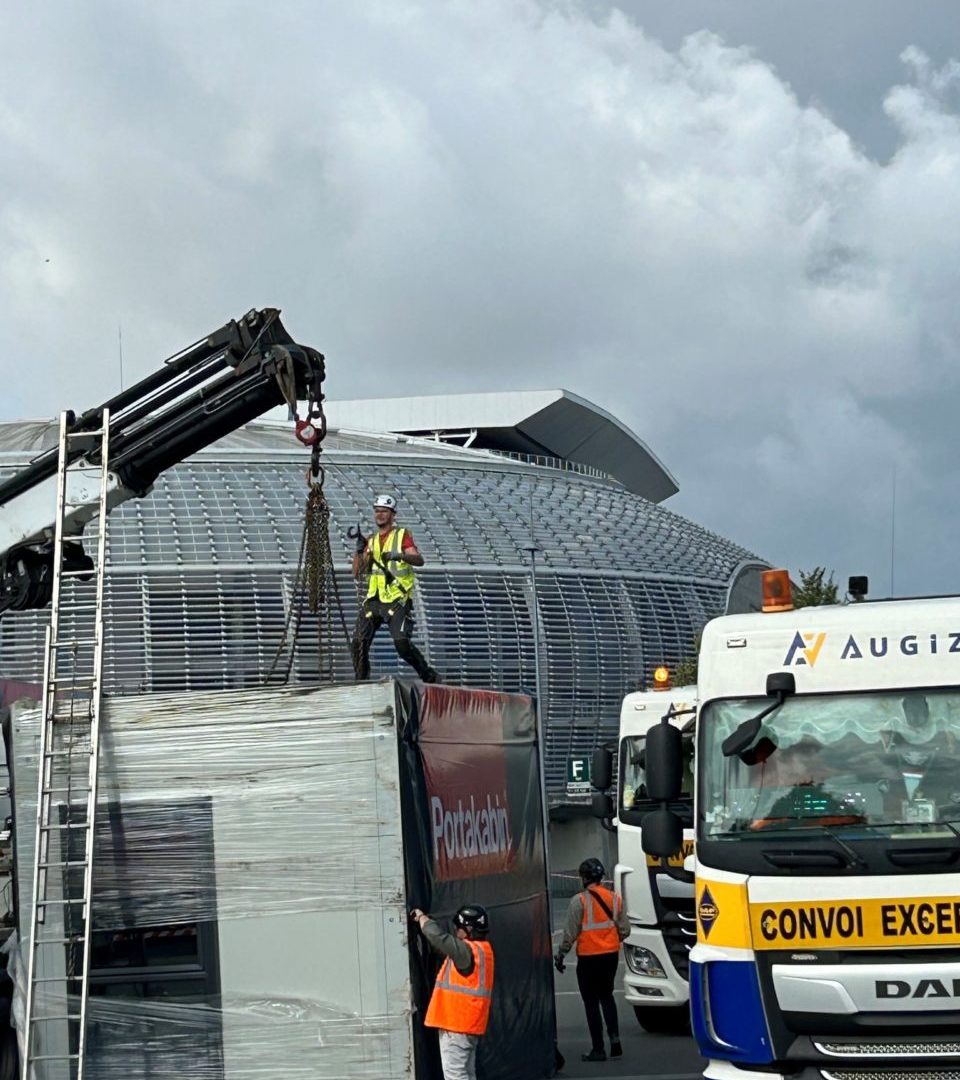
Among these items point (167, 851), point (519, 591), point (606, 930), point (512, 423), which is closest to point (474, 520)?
point (519, 591)

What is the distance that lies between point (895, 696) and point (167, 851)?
4.29 metres

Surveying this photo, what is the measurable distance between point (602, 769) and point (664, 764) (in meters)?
6.69

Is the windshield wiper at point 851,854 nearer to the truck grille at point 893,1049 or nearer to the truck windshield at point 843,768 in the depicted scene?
the truck windshield at point 843,768

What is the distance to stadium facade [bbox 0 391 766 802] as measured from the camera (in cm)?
5125

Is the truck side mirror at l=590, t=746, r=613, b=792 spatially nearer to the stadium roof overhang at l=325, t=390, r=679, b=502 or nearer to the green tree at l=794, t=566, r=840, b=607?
the green tree at l=794, t=566, r=840, b=607

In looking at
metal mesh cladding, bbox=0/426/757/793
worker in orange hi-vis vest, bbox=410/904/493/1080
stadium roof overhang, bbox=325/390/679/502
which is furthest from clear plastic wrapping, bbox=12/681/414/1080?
stadium roof overhang, bbox=325/390/679/502

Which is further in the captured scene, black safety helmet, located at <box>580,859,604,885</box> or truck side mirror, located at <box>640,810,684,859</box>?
black safety helmet, located at <box>580,859,604,885</box>

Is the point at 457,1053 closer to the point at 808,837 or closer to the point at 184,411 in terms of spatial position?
the point at 808,837

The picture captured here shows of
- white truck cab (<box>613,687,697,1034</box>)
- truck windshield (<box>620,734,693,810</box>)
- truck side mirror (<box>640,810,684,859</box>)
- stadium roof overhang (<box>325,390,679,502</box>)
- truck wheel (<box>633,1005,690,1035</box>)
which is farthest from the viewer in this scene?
stadium roof overhang (<box>325,390,679,502</box>)

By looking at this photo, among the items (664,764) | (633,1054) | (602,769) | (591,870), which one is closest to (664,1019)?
(633,1054)

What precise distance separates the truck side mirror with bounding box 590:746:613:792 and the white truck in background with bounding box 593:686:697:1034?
2cm

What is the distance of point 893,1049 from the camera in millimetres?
8891

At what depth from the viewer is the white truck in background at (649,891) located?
16.8 meters

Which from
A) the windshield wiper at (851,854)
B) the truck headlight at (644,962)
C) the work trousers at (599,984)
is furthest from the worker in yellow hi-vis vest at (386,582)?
the windshield wiper at (851,854)
